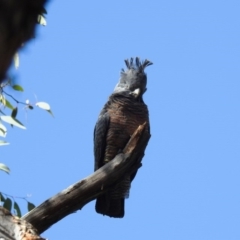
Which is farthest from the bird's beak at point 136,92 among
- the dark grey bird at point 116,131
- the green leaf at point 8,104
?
the green leaf at point 8,104

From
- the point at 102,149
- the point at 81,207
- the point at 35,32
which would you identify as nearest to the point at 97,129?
the point at 102,149

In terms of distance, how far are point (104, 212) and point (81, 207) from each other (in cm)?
199

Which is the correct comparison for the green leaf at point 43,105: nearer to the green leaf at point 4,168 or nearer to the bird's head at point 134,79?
the green leaf at point 4,168

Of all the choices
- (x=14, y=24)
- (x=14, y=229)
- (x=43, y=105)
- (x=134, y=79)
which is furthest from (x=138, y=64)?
(x=14, y=24)

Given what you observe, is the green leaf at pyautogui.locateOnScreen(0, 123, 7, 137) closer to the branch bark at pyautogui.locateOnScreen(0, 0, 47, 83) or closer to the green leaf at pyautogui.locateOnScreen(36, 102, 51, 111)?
the green leaf at pyautogui.locateOnScreen(36, 102, 51, 111)

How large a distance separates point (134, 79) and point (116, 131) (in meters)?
0.72

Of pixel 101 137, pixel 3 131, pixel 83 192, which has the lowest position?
pixel 83 192

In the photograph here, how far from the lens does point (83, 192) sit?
2.87 m

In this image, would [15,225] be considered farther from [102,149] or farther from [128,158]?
[102,149]

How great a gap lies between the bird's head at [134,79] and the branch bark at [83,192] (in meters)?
1.80

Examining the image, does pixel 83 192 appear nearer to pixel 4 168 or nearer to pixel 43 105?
pixel 4 168

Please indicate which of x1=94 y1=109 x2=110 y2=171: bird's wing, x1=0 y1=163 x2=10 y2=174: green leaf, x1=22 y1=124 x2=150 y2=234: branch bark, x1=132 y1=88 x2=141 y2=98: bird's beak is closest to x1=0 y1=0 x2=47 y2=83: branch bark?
x1=22 y1=124 x2=150 y2=234: branch bark

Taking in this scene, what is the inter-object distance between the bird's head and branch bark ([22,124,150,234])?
5.89 ft

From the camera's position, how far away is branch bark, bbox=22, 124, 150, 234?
2.64 m
